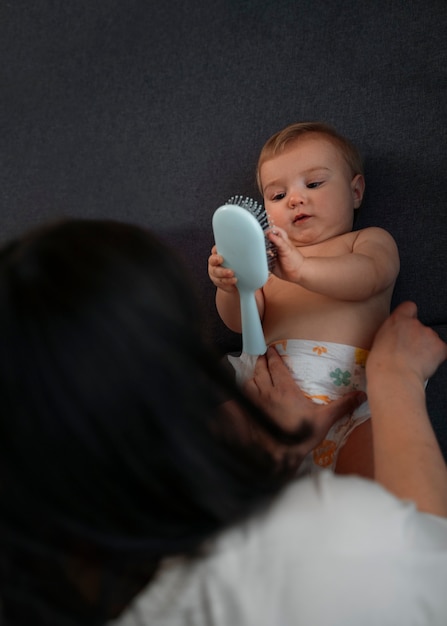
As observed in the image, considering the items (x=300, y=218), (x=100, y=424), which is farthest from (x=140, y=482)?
(x=300, y=218)

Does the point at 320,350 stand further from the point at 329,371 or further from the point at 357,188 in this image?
the point at 357,188

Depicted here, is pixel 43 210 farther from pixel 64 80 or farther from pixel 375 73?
pixel 375 73

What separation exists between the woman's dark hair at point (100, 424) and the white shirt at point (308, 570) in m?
0.02

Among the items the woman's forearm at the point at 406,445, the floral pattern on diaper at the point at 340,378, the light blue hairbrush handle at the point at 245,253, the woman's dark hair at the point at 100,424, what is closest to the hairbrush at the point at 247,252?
the light blue hairbrush handle at the point at 245,253

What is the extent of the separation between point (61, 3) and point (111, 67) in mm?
233

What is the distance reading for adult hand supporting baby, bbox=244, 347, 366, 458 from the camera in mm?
900

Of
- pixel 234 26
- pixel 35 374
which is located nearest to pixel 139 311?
pixel 35 374

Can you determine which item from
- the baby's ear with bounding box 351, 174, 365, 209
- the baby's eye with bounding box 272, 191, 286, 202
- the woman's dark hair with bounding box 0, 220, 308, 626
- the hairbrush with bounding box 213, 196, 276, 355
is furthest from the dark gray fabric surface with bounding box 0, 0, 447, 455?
the woman's dark hair with bounding box 0, 220, 308, 626

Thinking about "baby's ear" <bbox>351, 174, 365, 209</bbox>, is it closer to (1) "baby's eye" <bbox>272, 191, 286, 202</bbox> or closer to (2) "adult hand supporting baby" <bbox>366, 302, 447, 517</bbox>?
(1) "baby's eye" <bbox>272, 191, 286, 202</bbox>

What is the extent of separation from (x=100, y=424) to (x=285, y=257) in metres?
0.55

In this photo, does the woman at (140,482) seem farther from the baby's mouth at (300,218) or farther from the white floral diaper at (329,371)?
the baby's mouth at (300,218)

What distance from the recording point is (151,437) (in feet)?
1.44

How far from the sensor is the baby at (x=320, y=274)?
0.94 m

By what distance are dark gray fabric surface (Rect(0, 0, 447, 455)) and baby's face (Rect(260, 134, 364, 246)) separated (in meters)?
0.10
